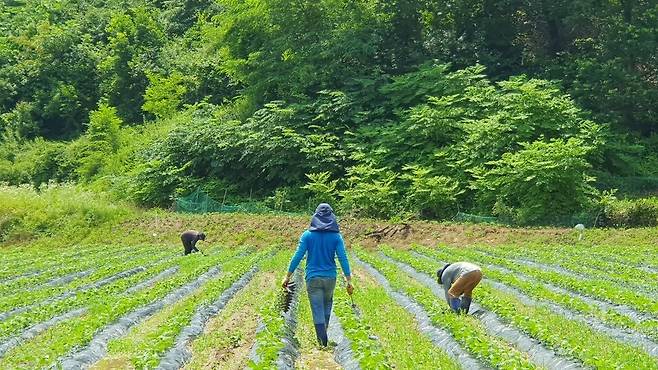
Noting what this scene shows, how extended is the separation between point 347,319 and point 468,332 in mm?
1906

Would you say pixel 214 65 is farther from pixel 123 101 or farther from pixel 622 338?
pixel 622 338

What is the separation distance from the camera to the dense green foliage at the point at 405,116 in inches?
1272

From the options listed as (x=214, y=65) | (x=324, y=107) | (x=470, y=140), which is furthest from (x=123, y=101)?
(x=470, y=140)

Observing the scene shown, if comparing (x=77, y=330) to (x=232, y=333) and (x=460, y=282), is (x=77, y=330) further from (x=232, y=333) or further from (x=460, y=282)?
(x=460, y=282)

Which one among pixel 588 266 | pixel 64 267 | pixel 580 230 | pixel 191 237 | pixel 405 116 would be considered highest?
pixel 405 116

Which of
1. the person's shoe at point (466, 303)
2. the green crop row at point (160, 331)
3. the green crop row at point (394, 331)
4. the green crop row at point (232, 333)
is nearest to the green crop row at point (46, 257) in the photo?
the green crop row at point (160, 331)

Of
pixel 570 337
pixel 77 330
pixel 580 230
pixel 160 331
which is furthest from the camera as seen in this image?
pixel 580 230

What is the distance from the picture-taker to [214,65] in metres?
52.8

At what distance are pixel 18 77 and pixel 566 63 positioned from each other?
151ft

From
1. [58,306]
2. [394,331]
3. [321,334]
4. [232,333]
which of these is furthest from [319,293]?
[58,306]

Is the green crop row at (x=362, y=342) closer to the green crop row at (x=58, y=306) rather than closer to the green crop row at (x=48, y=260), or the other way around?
the green crop row at (x=58, y=306)

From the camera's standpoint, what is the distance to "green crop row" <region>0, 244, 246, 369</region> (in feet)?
29.5

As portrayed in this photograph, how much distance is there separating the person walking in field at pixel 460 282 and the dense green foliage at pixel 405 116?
17881 mm

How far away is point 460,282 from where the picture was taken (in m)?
11.3
